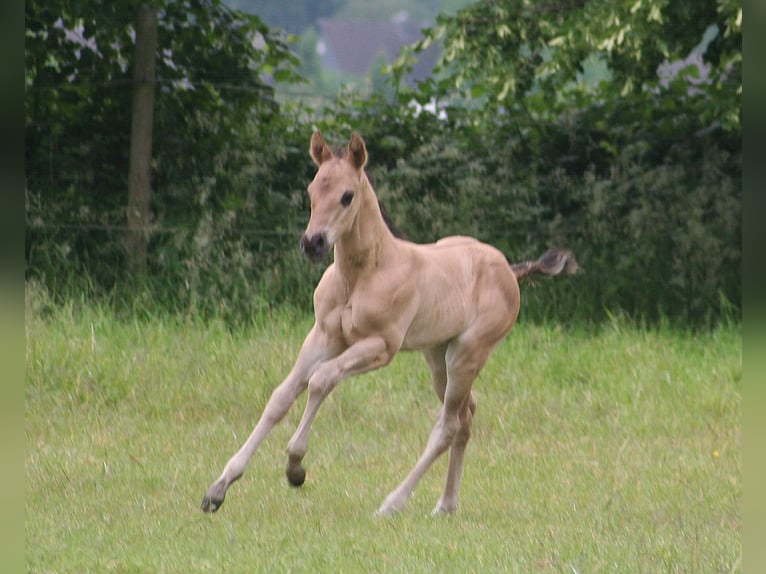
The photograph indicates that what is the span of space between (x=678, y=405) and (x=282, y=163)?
4.38m

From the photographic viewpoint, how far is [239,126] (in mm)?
10984

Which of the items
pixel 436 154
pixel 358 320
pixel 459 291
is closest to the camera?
pixel 358 320

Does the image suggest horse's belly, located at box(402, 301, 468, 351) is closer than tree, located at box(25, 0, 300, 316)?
Yes

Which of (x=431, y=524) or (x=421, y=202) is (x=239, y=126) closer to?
(x=421, y=202)

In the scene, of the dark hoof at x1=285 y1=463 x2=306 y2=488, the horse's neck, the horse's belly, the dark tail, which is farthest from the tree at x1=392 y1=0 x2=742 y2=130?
the dark hoof at x1=285 y1=463 x2=306 y2=488

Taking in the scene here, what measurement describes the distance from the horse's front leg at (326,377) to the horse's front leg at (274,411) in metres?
0.11

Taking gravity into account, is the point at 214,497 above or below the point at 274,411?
below

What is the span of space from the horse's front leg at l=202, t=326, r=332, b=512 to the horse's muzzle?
71 centimetres

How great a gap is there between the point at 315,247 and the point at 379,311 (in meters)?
0.65

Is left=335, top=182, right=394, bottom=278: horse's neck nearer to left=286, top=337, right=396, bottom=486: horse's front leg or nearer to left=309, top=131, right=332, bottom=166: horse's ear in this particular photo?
left=309, top=131, right=332, bottom=166: horse's ear

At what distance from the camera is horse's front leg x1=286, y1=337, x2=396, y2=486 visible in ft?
17.4

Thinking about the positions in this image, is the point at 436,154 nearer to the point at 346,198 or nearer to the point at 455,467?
the point at 455,467

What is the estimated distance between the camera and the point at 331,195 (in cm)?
518

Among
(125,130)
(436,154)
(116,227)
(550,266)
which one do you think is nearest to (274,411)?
(550,266)
